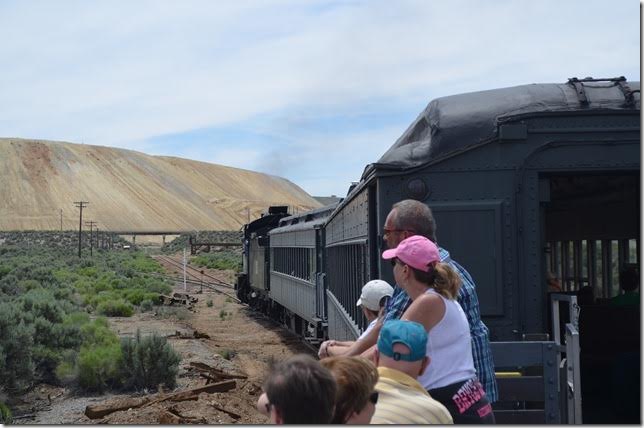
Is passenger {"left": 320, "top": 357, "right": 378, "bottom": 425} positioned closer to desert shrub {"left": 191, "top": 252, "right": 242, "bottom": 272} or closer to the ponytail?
the ponytail

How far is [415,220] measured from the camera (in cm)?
453

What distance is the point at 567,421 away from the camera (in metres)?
5.73

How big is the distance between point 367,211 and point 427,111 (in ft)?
2.90

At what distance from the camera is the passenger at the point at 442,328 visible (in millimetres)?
4086

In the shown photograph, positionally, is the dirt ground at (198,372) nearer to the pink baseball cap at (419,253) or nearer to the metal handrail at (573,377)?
the pink baseball cap at (419,253)

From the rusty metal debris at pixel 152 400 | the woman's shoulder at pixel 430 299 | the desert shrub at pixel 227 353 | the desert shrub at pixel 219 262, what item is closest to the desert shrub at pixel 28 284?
the desert shrub at pixel 227 353

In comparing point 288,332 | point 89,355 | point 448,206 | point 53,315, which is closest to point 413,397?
point 448,206

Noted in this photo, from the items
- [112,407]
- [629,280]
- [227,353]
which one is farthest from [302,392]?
[227,353]

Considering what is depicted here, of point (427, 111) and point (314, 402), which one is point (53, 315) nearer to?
point (427, 111)

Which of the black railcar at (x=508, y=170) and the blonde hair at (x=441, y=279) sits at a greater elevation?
the black railcar at (x=508, y=170)

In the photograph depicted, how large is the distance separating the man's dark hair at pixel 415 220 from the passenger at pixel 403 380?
93cm

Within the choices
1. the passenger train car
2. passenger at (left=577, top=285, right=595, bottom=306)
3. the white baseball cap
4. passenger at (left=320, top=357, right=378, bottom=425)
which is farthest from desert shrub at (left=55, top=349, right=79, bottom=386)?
passenger at (left=320, top=357, right=378, bottom=425)

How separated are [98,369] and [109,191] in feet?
427

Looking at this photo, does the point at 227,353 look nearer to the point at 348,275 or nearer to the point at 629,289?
the point at 348,275
